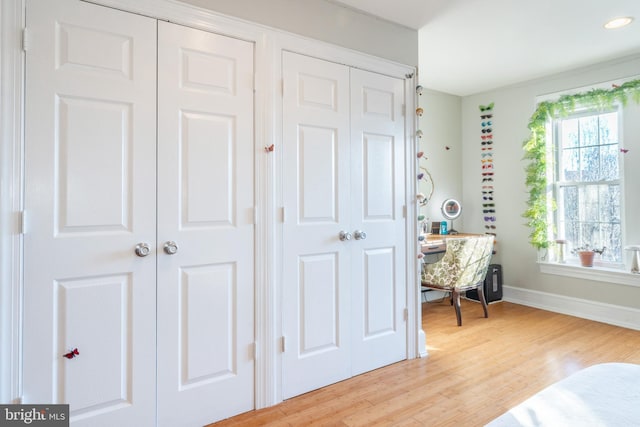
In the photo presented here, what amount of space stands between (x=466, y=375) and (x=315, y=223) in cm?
146

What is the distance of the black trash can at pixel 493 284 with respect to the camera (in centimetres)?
427

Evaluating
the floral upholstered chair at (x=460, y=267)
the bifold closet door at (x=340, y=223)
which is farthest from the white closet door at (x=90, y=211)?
the floral upholstered chair at (x=460, y=267)

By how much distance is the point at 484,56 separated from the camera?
3.42 m

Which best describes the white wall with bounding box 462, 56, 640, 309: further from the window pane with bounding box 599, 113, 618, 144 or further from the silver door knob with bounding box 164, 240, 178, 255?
the silver door knob with bounding box 164, 240, 178, 255

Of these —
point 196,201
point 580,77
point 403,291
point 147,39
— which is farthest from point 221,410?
point 580,77

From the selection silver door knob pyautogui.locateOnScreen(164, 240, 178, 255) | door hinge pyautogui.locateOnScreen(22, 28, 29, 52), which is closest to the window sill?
silver door knob pyautogui.locateOnScreen(164, 240, 178, 255)

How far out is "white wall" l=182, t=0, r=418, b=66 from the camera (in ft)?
6.75

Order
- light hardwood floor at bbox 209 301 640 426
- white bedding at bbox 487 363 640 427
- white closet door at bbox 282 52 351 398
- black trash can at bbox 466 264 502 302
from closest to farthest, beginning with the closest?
white bedding at bbox 487 363 640 427 < light hardwood floor at bbox 209 301 640 426 < white closet door at bbox 282 52 351 398 < black trash can at bbox 466 264 502 302

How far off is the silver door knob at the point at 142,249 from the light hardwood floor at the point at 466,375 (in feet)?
3.24

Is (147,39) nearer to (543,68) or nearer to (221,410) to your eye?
(221,410)

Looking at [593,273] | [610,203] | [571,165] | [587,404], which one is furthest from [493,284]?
[587,404]

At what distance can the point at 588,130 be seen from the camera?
378cm

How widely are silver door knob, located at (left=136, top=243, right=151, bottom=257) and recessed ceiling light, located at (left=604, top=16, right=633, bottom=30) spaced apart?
3540mm

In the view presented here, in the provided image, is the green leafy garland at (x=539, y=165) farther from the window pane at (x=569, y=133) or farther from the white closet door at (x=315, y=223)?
the white closet door at (x=315, y=223)
